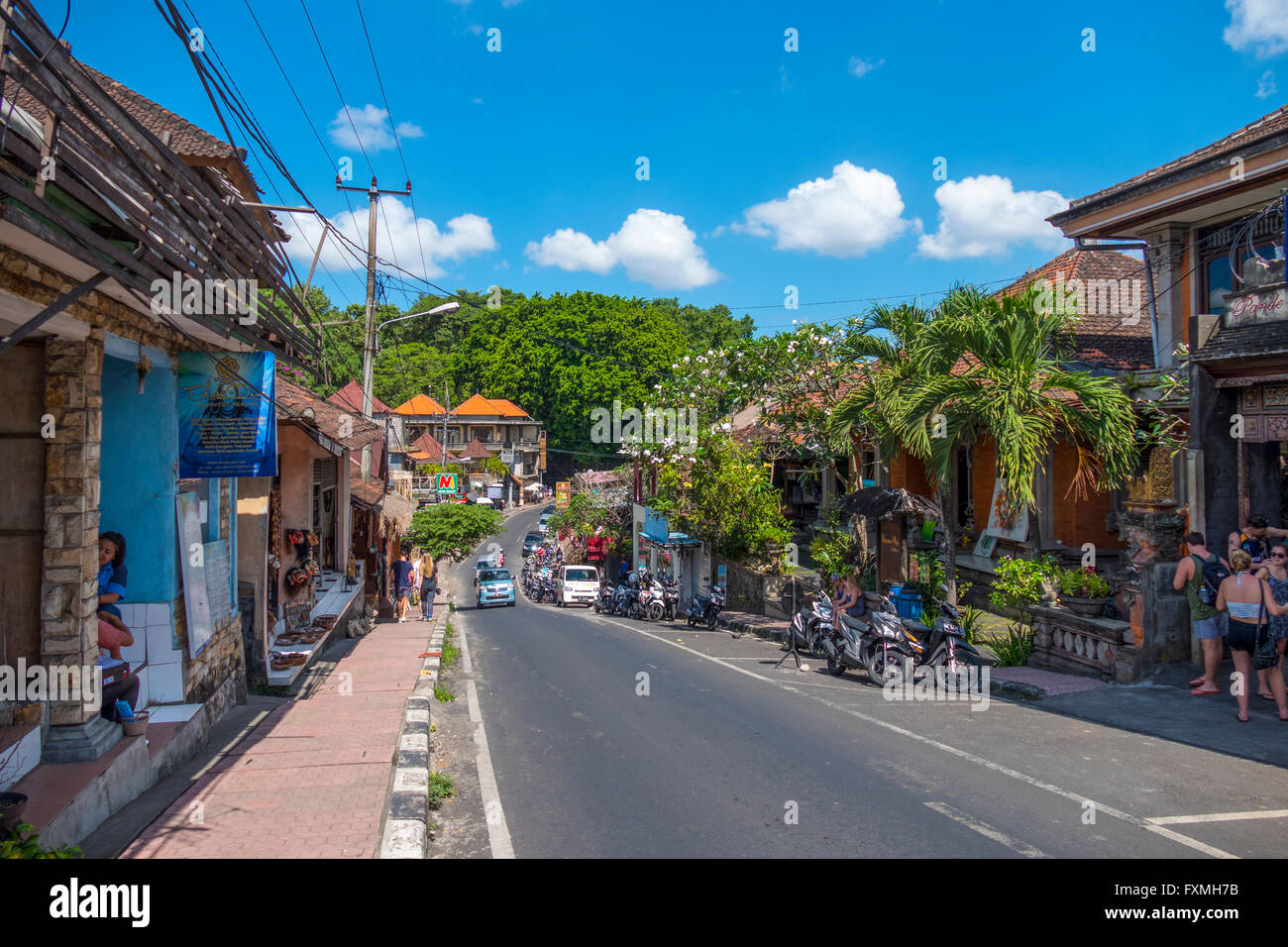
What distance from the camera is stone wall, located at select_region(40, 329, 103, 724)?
6.39m

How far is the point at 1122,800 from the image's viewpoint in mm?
6445

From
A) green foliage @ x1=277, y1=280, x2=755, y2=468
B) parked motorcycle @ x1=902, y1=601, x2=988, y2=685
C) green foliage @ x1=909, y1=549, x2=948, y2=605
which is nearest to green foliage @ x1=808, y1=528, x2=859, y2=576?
green foliage @ x1=909, y1=549, x2=948, y2=605

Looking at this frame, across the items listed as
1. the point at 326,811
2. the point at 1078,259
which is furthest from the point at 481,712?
the point at 1078,259

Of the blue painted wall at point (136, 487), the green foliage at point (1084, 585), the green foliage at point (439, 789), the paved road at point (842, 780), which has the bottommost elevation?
the green foliage at point (439, 789)

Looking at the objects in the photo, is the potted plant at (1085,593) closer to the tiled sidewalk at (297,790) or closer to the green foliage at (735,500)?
the tiled sidewalk at (297,790)

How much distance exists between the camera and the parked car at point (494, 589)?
112 feet

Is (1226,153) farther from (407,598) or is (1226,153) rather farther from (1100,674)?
(407,598)

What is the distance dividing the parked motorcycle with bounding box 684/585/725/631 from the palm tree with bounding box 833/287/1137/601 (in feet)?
25.0

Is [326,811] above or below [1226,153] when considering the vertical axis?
below

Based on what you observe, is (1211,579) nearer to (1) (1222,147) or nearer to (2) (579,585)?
(1) (1222,147)

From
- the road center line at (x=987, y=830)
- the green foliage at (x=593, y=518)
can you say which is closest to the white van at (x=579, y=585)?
the green foliage at (x=593, y=518)

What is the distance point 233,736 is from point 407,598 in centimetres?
2051

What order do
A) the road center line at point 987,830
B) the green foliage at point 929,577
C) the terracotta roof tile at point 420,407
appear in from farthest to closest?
the terracotta roof tile at point 420,407 < the green foliage at point 929,577 < the road center line at point 987,830

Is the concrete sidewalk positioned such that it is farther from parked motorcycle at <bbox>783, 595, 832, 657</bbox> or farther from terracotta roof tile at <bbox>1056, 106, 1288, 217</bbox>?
terracotta roof tile at <bbox>1056, 106, 1288, 217</bbox>
